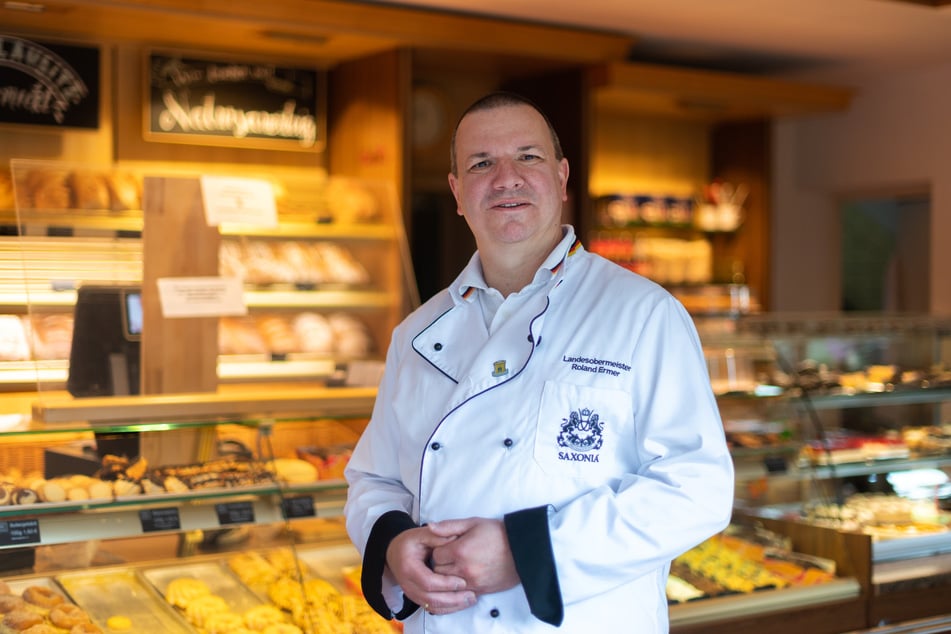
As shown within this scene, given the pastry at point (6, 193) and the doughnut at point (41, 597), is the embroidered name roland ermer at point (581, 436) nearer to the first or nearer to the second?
the doughnut at point (41, 597)

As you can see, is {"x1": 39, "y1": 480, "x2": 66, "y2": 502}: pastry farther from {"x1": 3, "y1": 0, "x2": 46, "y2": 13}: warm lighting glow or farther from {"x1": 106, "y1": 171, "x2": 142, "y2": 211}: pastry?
{"x1": 3, "y1": 0, "x2": 46, "y2": 13}: warm lighting glow

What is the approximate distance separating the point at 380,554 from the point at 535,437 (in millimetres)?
319

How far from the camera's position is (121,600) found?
265 centimetres

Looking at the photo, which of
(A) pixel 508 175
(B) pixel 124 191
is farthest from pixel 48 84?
(A) pixel 508 175

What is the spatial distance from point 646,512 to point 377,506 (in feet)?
1.60

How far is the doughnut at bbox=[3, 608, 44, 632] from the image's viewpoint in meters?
2.38

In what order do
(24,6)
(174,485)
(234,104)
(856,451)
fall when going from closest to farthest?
(174,485), (856,451), (24,6), (234,104)

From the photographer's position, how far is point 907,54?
6.58 metres

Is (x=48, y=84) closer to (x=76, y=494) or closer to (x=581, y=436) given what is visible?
(x=76, y=494)

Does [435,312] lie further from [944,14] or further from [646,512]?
[944,14]

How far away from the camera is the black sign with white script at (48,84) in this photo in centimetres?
518

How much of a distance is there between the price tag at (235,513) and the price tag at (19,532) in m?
0.41

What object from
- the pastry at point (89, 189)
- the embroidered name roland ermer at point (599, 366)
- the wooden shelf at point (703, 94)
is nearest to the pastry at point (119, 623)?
the pastry at point (89, 189)

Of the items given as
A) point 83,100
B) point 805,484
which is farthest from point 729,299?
point 83,100
